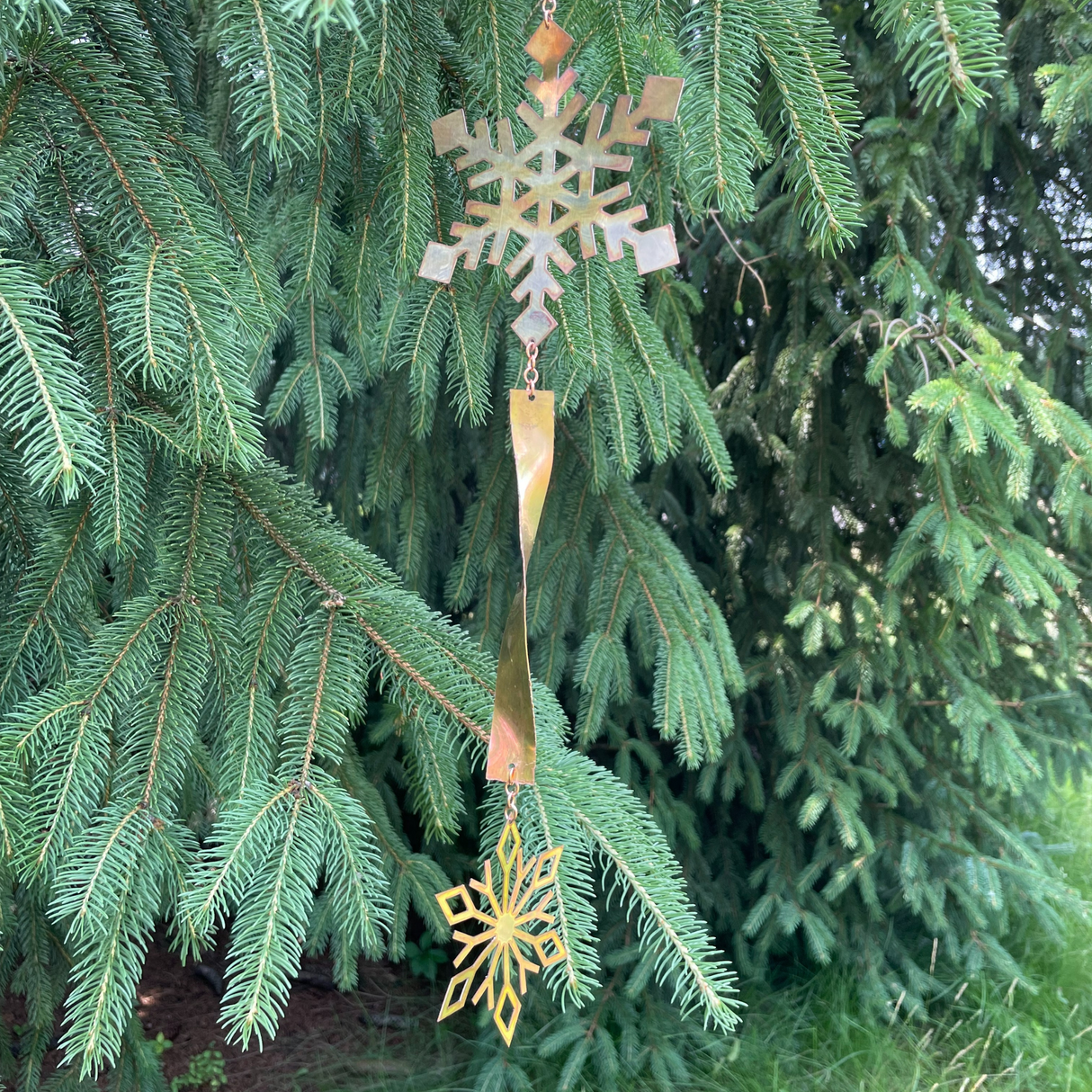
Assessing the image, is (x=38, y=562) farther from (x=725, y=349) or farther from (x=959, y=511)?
(x=725, y=349)

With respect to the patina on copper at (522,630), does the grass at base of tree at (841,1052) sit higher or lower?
lower

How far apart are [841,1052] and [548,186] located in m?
2.47

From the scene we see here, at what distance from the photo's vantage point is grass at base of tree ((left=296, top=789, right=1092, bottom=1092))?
7.67ft

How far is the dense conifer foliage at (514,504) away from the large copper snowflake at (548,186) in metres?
0.13

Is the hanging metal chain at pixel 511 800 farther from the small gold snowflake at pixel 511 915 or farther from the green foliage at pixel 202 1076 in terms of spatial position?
the green foliage at pixel 202 1076

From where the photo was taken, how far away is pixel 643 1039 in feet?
7.83

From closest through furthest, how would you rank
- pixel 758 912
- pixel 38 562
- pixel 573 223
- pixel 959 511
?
pixel 573 223
pixel 38 562
pixel 959 511
pixel 758 912

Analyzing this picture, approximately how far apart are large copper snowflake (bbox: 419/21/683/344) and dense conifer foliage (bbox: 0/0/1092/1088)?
13 cm

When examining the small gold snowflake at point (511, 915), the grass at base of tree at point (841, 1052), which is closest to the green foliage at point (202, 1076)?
the grass at base of tree at point (841, 1052)

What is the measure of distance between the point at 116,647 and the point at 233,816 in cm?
23

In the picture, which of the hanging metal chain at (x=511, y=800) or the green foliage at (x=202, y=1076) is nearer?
the hanging metal chain at (x=511, y=800)

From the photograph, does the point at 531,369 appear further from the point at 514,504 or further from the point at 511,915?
the point at 514,504

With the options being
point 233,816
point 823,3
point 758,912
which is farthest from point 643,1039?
point 823,3

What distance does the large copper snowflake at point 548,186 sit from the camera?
0.89 meters
